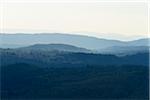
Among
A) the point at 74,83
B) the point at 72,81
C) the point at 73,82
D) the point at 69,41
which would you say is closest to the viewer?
the point at 74,83

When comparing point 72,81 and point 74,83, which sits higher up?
point 72,81

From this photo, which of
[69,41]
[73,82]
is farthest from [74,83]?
[69,41]

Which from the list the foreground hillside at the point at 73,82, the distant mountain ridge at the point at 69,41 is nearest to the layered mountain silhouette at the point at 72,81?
the foreground hillside at the point at 73,82

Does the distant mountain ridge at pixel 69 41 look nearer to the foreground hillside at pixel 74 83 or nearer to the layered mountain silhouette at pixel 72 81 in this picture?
the layered mountain silhouette at pixel 72 81

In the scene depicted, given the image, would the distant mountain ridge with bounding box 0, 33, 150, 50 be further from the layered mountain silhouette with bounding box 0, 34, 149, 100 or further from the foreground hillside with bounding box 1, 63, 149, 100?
the foreground hillside with bounding box 1, 63, 149, 100

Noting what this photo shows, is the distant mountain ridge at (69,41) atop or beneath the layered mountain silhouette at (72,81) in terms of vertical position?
atop

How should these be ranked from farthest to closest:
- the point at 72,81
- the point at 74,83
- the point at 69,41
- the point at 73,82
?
the point at 69,41, the point at 72,81, the point at 73,82, the point at 74,83

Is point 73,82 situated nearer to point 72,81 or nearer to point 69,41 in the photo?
point 72,81

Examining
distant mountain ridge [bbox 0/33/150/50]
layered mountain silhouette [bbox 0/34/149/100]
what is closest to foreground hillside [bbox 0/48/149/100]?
layered mountain silhouette [bbox 0/34/149/100]

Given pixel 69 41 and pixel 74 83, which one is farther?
pixel 69 41

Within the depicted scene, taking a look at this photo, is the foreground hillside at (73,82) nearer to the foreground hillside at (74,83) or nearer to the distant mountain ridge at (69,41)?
the foreground hillside at (74,83)

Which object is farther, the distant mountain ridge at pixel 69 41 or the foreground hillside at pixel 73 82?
the distant mountain ridge at pixel 69 41

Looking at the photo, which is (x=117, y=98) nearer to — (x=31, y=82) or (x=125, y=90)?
(x=125, y=90)
